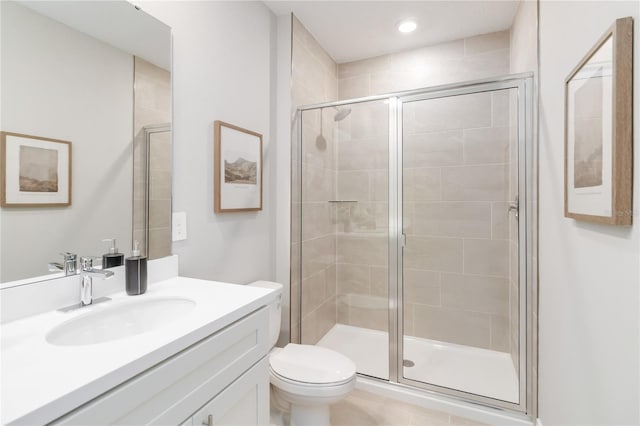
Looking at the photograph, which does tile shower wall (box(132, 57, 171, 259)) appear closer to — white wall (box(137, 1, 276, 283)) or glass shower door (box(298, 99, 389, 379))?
white wall (box(137, 1, 276, 283))

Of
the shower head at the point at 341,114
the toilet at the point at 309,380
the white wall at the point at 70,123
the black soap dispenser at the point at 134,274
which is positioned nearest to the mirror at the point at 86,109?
the white wall at the point at 70,123

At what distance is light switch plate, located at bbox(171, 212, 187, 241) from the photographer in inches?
55.6

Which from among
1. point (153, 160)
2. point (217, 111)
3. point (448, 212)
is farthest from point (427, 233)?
point (153, 160)

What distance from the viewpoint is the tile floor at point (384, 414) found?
1.74 metres

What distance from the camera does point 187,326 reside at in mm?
839

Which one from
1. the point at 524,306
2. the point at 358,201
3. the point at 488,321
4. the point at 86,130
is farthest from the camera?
the point at 358,201

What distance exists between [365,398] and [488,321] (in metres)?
0.98

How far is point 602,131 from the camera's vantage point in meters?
0.85

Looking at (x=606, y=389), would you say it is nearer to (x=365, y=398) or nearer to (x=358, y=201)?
(x=365, y=398)

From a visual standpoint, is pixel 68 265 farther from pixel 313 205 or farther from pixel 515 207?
pixel 515 207

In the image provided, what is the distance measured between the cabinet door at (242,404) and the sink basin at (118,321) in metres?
0.31

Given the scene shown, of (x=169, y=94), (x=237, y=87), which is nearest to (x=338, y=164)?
(x=237, y=87)

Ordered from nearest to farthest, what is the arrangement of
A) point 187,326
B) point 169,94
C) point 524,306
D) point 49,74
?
point 187,326
point 49,74
point 169,94
point 524,306

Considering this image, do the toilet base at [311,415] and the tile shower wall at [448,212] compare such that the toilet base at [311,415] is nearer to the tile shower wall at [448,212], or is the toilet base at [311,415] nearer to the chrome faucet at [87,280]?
the tile shower wall at [448,212]
